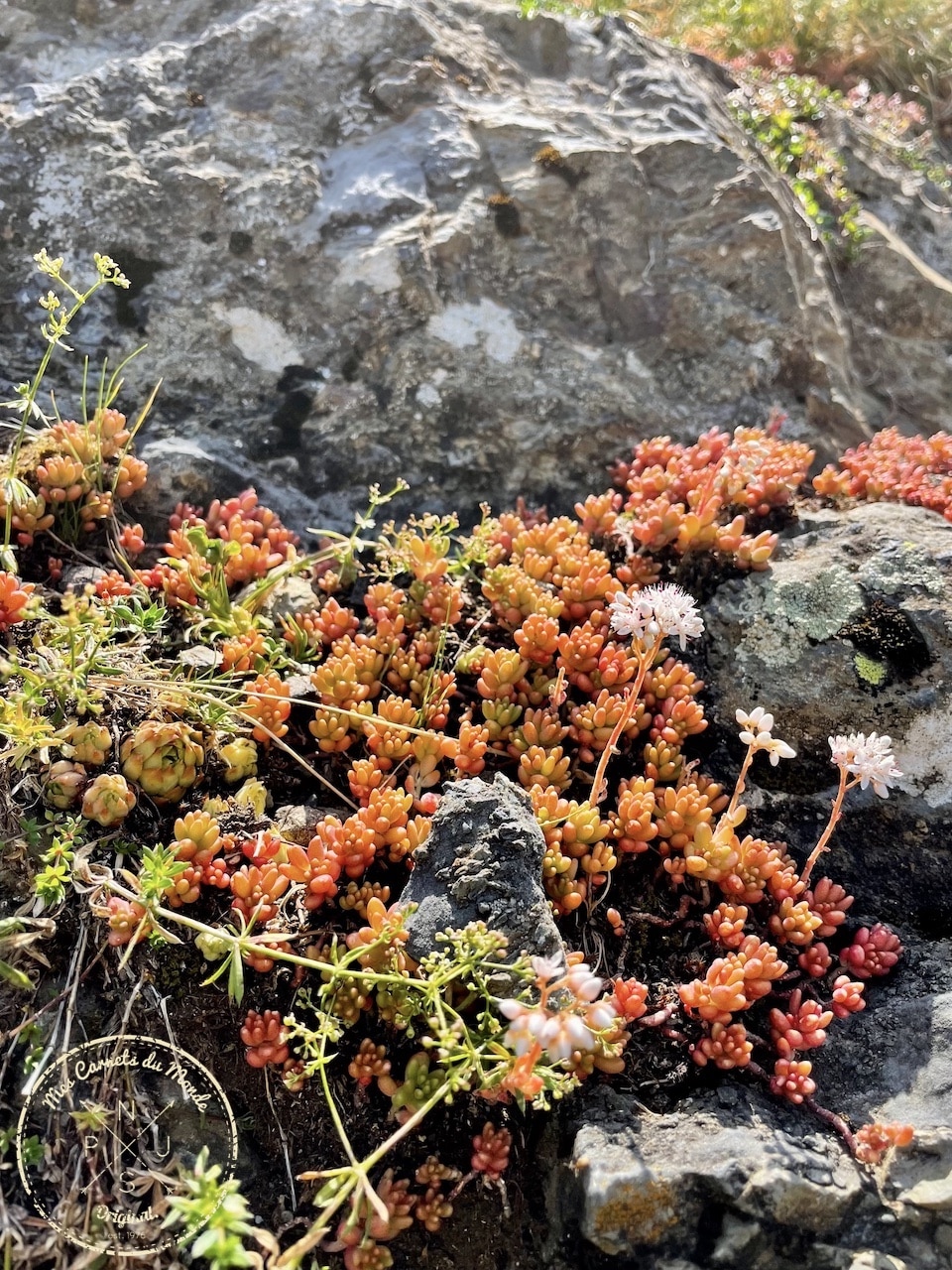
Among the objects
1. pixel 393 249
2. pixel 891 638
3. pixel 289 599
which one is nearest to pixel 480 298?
pixel 393 249

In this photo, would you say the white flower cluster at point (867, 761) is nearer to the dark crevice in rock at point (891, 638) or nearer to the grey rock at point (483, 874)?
the dark crevice in rock at point (891, 638)

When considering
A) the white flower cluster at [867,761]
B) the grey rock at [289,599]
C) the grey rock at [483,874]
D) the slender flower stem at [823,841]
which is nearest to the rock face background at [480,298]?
the slender flower stem at [823,841]

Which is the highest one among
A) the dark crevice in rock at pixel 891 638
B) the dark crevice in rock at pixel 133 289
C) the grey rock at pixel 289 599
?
the dark crevice in rock at pixel 133 289

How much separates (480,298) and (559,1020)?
418 cm

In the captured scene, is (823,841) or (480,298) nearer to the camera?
(823,841)

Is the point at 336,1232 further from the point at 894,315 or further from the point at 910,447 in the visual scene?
the point at 894,315

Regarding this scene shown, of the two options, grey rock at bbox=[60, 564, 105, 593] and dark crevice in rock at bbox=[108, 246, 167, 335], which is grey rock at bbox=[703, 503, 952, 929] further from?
dark crevice in rock at bbox=[108, 246, 167, 335]

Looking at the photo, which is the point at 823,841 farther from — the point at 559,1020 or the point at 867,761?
the point at 559,1020

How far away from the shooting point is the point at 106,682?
11.0 feet

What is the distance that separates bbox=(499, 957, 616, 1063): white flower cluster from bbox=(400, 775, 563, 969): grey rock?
437 mm

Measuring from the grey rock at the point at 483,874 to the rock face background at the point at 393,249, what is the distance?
2134mm

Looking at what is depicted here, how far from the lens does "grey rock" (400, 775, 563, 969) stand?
286cm

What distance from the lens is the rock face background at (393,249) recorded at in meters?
4.79

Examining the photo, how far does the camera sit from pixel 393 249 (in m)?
5.02
